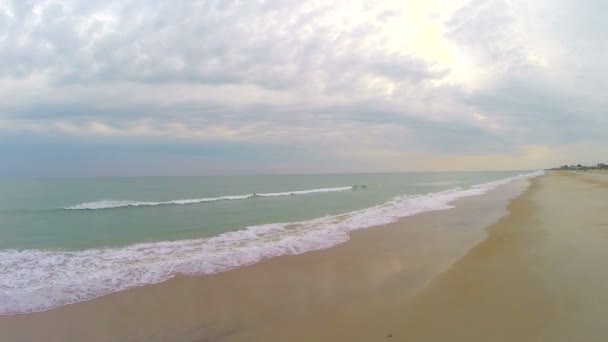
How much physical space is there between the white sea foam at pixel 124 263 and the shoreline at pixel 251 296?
51 centimetres

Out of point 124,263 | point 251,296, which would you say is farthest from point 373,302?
point 124,263

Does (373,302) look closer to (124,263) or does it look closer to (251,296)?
(251,296)

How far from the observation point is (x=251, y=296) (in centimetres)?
595

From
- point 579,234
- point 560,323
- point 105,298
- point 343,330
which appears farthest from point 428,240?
point 105,298

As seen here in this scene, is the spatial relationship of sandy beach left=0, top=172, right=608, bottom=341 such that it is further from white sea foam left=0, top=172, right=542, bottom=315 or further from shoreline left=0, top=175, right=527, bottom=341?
white sea foam left=0, top=172, right=542, bottom=315

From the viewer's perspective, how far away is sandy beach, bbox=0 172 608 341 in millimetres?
4316

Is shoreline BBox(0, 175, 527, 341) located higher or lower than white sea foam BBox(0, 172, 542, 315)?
higher

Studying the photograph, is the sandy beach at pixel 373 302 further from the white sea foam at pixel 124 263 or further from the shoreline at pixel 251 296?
the white sea foam at pixel 124 263

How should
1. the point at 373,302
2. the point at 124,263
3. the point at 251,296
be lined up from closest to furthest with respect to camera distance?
the point at 373,302 < the point at 251,296 < the point at 124,263

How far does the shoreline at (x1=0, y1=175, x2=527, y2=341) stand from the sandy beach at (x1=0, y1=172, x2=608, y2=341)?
2cm

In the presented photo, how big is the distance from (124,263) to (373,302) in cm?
696

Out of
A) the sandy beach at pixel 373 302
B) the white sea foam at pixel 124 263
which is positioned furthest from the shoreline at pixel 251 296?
the white sea foam at pixel 124 263

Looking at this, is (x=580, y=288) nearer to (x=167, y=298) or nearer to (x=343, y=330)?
(x=343, y=330)

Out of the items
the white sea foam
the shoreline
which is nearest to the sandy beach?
the shoreline
